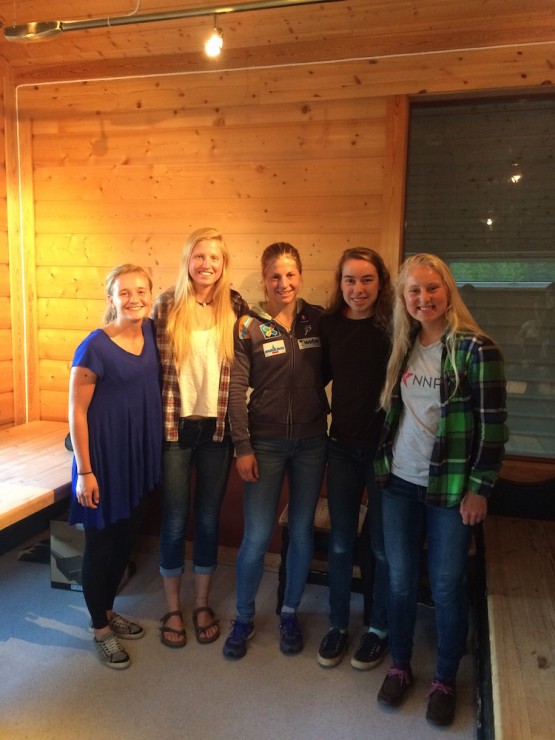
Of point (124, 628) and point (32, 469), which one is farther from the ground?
point (32, 469)

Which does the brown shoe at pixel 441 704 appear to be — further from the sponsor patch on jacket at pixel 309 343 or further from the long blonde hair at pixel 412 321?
the sponsor patch on jacket at pixel 309 343

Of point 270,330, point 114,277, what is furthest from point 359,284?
point 114,277

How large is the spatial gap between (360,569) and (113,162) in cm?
238

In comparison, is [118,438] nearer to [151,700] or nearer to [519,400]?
[151,700]

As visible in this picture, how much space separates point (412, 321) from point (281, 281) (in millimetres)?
460

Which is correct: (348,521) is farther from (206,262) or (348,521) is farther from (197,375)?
(206,262)

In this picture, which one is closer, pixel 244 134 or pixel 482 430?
pixel 482 430

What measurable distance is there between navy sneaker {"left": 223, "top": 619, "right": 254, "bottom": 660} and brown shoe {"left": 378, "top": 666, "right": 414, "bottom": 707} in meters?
0.53

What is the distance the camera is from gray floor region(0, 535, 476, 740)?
1729 mm

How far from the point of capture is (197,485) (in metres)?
2.07

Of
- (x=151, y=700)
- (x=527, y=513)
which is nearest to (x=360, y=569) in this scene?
(x=527, y=513)

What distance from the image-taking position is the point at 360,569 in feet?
7.77

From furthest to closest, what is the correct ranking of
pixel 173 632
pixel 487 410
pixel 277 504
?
1. pixel 173 632
2. pixel 277 504
3. pixel 487 410

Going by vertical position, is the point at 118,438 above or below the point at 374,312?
below
